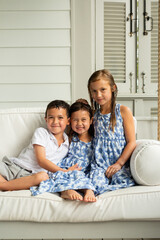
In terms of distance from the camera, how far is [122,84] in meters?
3.29

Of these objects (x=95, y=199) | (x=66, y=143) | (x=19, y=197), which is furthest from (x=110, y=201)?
(x=66, y=143)

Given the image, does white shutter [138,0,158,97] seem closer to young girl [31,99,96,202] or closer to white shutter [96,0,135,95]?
white shutter [96,0,135,95]

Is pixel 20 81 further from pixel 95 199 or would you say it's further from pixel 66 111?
pixel 95 199

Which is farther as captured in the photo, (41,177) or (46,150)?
(46,150)

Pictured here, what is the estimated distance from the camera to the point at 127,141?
1787 mm

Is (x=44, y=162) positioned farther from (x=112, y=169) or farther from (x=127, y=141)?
(x=127, y=141)

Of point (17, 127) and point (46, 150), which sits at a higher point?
point (17, 127)

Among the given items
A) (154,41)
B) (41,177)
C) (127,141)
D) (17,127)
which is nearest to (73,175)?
(41,177)

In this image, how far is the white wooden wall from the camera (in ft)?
10.0

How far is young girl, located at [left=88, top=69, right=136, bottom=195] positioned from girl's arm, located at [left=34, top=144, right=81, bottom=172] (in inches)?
6.4

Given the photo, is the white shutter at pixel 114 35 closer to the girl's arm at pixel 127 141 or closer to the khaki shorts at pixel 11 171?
the girl's arm at pixel 127 141

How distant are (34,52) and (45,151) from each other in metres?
1.64

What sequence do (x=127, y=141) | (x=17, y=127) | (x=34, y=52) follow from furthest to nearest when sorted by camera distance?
(x=34, y=52) < (x=17, y=127) < (x=127, y=141)

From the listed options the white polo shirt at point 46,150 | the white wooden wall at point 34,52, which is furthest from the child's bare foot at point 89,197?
the white wooden wall at point 34,52
